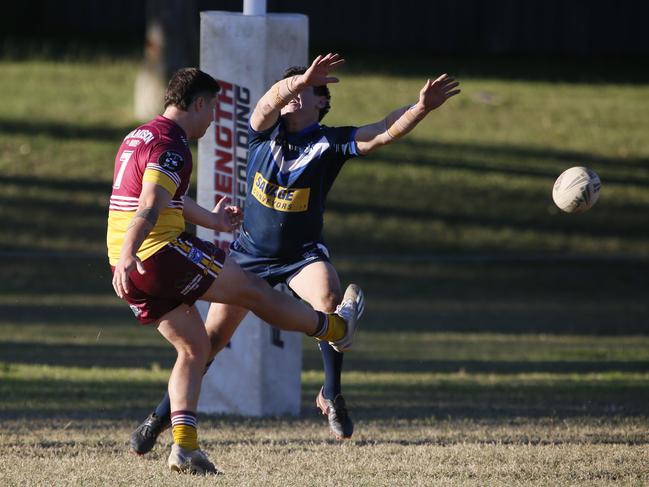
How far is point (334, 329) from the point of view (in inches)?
264

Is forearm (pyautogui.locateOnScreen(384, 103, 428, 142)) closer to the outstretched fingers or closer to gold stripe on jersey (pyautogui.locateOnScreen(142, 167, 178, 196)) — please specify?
the outstretched fingers

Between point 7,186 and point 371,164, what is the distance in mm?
6275

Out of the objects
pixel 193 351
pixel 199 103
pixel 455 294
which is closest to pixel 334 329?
→ pixel 193 351

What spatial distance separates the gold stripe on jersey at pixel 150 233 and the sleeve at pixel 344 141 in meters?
1.44

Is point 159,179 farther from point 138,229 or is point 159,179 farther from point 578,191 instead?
point 578,191

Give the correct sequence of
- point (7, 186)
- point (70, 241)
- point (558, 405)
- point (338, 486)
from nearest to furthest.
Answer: point (338, 486)
point (558, 405)
point (70, 241)
point (7, 186)

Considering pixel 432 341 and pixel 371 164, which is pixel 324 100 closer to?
pixel 432 341

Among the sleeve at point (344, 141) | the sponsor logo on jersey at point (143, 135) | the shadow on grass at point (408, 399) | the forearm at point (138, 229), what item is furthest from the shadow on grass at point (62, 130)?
the forearm at point (138, 229)

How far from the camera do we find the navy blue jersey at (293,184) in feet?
23.6

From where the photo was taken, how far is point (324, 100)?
7449mm

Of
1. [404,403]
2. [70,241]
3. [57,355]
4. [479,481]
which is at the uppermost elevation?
[479,481]

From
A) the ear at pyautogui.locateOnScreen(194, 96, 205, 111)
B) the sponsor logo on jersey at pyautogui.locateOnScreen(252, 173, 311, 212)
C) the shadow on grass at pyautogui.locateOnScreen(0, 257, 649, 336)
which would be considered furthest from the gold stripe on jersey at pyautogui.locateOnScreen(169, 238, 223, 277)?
the shadow on grass at pyautogui.locateOnScreen(0, 257, 649, 336)

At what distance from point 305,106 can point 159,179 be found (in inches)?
71.4

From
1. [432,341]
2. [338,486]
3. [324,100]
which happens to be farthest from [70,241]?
[338,486]
